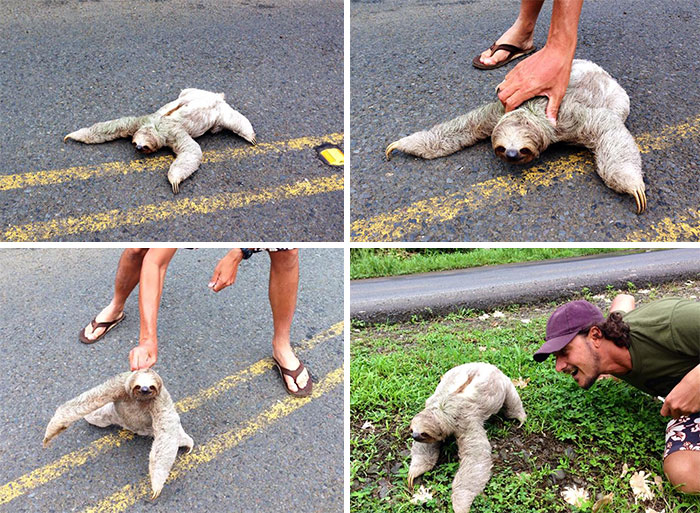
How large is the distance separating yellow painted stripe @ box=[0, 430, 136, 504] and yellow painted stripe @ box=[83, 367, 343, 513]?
0.89 feet

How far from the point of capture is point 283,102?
4.43 meters

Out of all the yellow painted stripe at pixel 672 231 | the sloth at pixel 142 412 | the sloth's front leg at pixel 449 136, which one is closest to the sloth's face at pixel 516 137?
the sloth's front leg at pixel 449 136

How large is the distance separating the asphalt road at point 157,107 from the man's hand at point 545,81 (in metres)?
1.21

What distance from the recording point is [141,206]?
3.43 meters

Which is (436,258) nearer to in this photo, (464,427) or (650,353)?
(650,353)

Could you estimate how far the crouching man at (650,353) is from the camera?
8.34 feet

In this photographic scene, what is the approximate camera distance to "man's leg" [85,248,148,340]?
341 centimetres

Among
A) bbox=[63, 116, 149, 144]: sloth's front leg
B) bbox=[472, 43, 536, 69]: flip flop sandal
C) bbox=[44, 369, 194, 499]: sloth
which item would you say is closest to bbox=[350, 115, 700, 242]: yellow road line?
bbox=[472, 43, 536, 69]: flip flop sandal

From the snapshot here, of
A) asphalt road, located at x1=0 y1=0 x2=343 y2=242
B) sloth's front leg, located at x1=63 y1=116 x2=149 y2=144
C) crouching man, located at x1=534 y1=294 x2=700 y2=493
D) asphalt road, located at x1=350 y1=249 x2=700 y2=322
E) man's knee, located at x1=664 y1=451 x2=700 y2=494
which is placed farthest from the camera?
asphalt road, located at x1=350 y1=249 x2=700 y2=322

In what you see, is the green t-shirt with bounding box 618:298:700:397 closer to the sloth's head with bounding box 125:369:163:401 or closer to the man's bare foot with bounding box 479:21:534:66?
the sloth's head with bounding box 125:369:163:401

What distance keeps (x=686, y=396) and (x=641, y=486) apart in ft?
1.50

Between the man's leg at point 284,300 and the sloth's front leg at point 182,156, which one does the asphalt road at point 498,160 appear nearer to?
the man's leg at point 284,300

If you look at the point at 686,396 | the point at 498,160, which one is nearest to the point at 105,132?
the point at 498,160

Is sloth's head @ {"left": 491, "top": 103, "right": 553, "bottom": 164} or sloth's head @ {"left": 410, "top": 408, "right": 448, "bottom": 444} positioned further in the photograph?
sloth's head @ {"left": 491, "top": 103, "right": 553, "bottom": 164}
